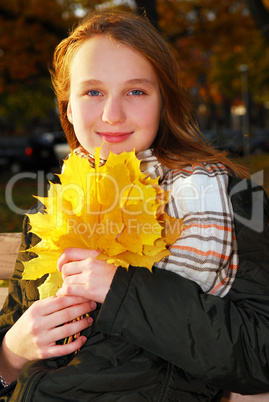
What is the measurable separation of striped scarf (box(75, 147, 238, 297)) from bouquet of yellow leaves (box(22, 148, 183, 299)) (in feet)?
0.18

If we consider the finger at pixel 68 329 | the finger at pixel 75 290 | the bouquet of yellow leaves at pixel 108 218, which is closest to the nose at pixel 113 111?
the bouquet of yellow leaves at pixel 108 218

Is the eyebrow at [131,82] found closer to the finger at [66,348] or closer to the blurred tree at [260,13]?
the finger at [66,348]

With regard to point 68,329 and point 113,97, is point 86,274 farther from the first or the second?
point 113,97

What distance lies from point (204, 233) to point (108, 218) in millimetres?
313

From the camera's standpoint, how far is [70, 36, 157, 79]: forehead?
174cm

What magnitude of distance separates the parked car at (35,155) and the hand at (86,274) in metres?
17.9

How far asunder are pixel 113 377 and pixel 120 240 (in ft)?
1.40

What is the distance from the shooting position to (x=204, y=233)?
156 centimetres

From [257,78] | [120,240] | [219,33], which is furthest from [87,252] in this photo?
[257,78]

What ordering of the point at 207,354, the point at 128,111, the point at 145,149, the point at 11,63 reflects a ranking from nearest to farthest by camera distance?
the point at 207,354
the point at 128,111
the point at 145,149
the point at 11,63

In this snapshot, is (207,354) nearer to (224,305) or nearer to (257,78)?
(224,305)

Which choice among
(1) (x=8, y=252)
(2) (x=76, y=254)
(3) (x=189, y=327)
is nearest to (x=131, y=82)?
(2) (x=76, y=254)

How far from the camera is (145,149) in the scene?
1.88 metres

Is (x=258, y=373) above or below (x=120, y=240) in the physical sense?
below
